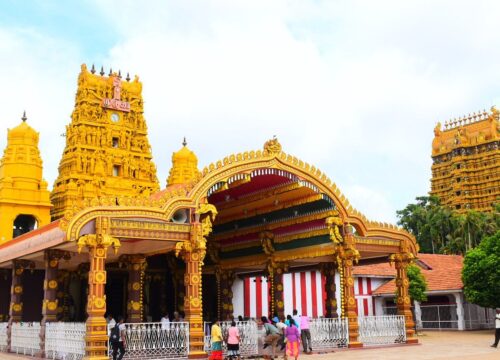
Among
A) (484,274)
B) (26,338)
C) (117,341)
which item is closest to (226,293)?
(26,338)

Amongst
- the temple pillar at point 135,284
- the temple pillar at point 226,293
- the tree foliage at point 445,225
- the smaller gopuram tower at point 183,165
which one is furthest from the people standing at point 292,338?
the tree foliage at point 445,225

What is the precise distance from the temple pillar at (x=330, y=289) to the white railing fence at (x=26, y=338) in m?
10.7

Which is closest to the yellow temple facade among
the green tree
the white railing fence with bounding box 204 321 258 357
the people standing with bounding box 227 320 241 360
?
the white railing fence with bounding box 204 321 258 357

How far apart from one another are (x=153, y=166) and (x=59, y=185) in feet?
20.5

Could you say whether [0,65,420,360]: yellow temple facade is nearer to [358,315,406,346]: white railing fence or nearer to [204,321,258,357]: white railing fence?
[358,315,406,346]: white railing fence

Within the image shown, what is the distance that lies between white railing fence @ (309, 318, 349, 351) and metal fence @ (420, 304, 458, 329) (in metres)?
15.3

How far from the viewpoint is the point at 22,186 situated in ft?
105


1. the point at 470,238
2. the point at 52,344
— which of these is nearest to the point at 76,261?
the point at 52,344

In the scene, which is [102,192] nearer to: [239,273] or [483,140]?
[239,273]

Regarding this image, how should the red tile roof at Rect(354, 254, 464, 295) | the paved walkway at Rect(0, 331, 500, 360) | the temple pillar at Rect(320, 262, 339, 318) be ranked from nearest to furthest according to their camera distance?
the paved walkway at Rect(0, 331, 500, 360), the temple pillar at Rect(320, 262, 339, 318), the red tile roof at Rect(354, 254, 464, 295)

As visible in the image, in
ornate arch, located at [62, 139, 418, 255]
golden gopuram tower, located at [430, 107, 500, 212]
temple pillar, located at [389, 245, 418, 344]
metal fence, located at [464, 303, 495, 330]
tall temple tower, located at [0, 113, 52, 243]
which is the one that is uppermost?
golden gopuram tower, located at [430, 107, 500, 212]

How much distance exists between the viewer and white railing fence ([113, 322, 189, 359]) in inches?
584

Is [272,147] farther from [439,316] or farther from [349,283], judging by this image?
[439,316]

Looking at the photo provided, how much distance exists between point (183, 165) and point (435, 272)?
62.4 feet
